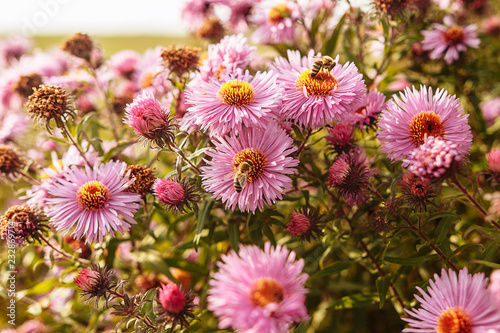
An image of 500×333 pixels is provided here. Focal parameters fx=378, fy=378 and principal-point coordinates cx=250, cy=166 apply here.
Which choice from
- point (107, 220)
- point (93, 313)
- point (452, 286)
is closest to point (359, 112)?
point (452, 286)

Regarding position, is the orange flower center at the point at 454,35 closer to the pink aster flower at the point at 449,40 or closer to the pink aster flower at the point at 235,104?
the pink aster flower at the point at 449,40

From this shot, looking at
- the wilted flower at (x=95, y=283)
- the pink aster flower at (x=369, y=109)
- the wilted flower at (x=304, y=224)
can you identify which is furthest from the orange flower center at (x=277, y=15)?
the wilted flower at (x=95, y=283)

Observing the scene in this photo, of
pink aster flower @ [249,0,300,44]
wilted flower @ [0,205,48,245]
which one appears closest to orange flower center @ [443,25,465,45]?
pink aster flower @ [249,0,300,44]

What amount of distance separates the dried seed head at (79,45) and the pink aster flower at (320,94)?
1250 millimetres

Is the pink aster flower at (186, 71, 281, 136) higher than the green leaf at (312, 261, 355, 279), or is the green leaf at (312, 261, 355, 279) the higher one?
the pink aster flower at (186, 71, 281, 136)

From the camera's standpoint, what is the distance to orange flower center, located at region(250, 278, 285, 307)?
92 centimetres

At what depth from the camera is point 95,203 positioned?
136 cm

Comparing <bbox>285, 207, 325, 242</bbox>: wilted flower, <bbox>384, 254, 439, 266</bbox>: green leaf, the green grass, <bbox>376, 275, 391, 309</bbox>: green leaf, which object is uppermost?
the green grass

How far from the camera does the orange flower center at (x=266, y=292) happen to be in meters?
0.92

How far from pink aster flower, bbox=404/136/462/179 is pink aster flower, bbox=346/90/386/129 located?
41cm

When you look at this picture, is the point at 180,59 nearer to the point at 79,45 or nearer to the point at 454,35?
the point at 79,45

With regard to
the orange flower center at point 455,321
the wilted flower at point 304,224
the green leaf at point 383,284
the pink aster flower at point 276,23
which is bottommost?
the orange flower center at point 455,321

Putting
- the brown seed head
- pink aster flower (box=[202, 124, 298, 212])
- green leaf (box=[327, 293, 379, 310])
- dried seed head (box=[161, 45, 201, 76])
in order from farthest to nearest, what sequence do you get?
1. the brown seed head
2. dried seed head (box=[161, 45, 201, 76])
3. green leaf (box=[327, 293, 379, 310])
4. pink aster flower (box=[202, 124, 298, 212])

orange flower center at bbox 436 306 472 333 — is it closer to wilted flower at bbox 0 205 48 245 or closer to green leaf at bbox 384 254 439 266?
green leaf at bbox 384 254 439 266
